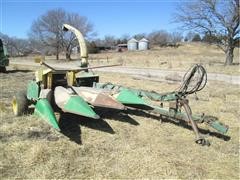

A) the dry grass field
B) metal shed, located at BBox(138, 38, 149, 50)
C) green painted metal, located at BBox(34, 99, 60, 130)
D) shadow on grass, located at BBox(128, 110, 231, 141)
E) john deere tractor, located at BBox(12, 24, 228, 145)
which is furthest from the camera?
metal shed, located at BBox(138, 38, 149, 50)

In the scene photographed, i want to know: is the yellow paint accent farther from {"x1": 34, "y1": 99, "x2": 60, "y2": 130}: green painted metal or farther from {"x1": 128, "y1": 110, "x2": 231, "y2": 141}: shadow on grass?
{"x1": 128, "y1": 110, "x2": 231, "y2": 141}: shadow on grass

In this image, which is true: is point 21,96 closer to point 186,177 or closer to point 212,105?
point 186,177

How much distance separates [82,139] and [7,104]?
3.61m

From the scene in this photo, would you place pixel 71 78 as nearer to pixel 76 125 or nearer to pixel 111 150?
pixel 76 125

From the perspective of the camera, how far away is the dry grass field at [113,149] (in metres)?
4.59

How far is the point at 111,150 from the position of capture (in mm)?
5355

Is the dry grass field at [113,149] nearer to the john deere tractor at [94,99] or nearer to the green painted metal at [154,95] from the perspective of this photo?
the john deere tractor at [94,99]

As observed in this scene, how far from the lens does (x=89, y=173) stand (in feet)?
14.8

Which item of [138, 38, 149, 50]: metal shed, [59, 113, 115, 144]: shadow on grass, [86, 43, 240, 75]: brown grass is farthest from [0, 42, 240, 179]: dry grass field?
[138, 38, 149, 50]: metal shed

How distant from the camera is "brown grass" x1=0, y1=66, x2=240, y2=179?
459 centimetres

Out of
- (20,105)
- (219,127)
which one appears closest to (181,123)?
(219,127)

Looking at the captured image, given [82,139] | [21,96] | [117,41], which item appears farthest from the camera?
[117,41]

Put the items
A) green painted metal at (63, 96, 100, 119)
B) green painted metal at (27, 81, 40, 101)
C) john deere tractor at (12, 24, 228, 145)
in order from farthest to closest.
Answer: green painted metal at (27, 81, 40, 101)
john deere tractor at (12, 24, 228, 145)
green painted metal at (63, 96, 100, 119)

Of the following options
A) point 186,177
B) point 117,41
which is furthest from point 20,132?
point 117,41
